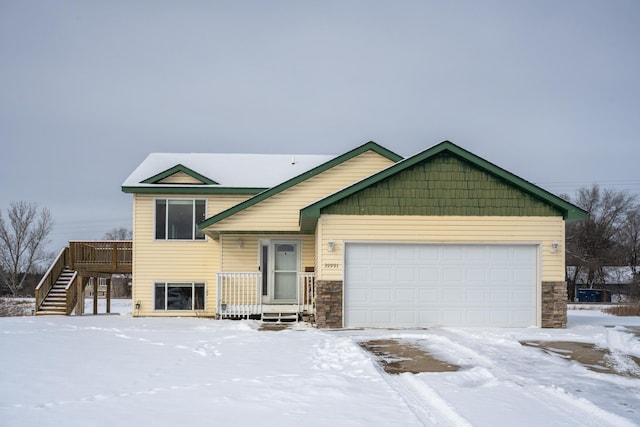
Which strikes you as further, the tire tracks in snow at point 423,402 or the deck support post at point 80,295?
the deck support post at point 80,295

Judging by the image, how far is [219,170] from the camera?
23500 millimetres

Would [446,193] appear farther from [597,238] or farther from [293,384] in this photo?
[597,238]

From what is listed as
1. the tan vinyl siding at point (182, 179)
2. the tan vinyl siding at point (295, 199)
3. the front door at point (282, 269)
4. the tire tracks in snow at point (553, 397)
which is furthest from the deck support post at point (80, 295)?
the tire tracks in snow at point (553, 397)

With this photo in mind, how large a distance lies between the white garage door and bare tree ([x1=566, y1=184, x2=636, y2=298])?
38.8 metres

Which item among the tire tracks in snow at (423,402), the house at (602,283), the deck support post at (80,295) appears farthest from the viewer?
the house at (602,283)

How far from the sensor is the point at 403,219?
17062 mm

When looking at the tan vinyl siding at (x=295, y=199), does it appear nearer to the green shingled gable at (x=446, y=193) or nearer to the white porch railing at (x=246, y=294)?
the white porch railing at (x=246, y=294)

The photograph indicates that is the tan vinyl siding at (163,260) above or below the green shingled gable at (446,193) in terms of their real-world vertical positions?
below

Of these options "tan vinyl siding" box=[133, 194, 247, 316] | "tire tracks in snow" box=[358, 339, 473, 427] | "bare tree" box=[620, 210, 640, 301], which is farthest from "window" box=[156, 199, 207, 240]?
"bare tree" box=[620, 210, 640, 301]

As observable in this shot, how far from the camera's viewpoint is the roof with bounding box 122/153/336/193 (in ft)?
72.4

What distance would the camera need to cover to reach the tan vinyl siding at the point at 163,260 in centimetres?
2233

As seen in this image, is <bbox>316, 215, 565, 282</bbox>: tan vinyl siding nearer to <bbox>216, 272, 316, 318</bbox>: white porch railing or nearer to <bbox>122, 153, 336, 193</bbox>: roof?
<bbox>216, 272, 316, 318</bbox>: white porch railing

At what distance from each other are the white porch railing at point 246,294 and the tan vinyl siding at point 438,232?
2231 millimetres

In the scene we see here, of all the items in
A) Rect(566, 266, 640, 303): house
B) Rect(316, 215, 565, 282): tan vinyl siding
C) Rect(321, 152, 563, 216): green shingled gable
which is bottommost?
Rect(566, 266, 640, 303): house
